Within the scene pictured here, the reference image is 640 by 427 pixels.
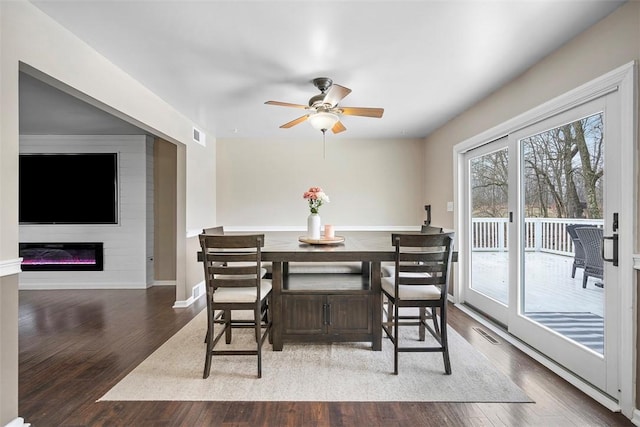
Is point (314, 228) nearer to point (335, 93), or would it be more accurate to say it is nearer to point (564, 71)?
point (335, 93)

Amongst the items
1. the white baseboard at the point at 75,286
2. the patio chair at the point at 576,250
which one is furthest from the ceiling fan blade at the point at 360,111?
the white baseboard at the point at 75,286

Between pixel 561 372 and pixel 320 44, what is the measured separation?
9.52ft

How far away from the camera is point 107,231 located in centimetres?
512

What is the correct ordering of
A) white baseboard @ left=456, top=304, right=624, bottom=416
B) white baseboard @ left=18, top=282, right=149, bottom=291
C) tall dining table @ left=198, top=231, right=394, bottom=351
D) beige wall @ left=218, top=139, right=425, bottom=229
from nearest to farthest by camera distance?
1. white baseboard @ left=456, top=304, right=624, bottom=416
2. tall dining table @ left=198, top=231, right=394, bottom=351
3. white baseboard @ left=18, top=282, right=149, bottom=291
4. beige wall @ left=218, top=139, right=425, bottom=229

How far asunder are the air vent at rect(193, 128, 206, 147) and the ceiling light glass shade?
2190 millimetres

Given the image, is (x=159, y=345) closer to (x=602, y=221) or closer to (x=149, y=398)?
(x=149, y=398)

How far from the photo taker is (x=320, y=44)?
2318 millimetres

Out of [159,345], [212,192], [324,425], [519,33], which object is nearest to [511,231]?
[519,33]

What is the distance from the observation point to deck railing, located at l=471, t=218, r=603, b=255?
8.14ft

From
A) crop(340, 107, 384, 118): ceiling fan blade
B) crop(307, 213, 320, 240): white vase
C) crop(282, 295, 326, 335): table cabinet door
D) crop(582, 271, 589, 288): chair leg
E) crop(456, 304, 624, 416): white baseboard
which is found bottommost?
crop(456, 304, 624, 416): white baseboard

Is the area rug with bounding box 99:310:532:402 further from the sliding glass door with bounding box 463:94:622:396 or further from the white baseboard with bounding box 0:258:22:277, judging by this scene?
the white baseboard with bounding box 0:258:22:277

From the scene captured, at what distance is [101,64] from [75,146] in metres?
3.42

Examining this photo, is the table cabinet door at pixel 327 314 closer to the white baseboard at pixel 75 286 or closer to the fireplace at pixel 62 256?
the white baseboard at pixel 75 286

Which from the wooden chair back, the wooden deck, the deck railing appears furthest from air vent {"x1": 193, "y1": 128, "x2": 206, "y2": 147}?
the wooden deck
